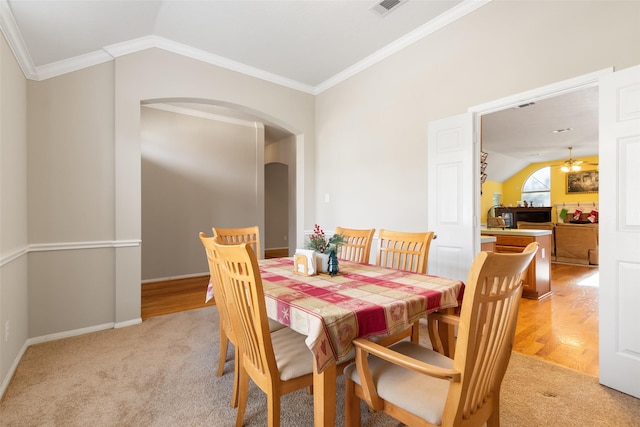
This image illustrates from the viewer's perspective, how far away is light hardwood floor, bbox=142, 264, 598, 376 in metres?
2.48

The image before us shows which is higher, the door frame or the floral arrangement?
the door frame

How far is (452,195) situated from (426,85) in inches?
46.6

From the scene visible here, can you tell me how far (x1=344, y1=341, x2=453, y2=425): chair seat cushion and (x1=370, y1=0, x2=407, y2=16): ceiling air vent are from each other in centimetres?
280

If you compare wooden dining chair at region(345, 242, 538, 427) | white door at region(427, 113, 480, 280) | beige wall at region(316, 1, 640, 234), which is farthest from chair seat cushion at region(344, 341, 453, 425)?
beige wall at region(316, 1, 640, 234)

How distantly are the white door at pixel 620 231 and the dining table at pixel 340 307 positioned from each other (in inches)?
44.5

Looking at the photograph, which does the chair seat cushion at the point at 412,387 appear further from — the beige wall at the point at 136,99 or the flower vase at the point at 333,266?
the beige wall at the point at 136,99

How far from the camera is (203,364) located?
7.52ft

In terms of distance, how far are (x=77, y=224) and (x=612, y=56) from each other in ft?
14.5

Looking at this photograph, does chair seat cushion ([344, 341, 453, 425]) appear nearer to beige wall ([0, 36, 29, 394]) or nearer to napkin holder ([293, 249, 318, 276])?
napkin holder ([293, 249, 318, 276])

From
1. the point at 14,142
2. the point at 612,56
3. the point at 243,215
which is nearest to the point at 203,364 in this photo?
the point at 14,142

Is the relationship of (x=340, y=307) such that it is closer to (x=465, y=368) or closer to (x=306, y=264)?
(x=465, y=368)

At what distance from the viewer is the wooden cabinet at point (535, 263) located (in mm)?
3887

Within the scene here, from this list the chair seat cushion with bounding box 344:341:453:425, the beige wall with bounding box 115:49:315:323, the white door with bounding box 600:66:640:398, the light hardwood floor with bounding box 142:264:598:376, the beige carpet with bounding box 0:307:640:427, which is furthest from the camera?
the beige wall with bounding box 115:49:315:323

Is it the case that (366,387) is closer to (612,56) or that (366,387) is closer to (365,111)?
(612,56)
